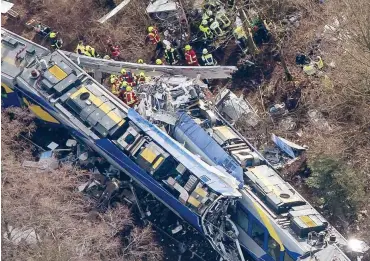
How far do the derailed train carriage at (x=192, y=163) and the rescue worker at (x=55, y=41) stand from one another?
7.08 feet

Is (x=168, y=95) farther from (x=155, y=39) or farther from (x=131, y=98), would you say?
(x=155, y=39)

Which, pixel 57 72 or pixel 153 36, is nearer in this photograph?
pixel 57 72

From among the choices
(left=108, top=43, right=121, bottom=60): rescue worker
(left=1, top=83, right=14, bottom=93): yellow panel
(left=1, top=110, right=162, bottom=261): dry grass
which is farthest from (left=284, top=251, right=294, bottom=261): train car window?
(left=1, top=83, right=14, bottom=93): yellow panel

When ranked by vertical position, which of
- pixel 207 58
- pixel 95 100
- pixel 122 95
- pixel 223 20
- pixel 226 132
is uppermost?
pixel 223 20

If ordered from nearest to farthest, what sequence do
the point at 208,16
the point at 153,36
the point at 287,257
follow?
the point at 287,257
the point at 153,36
the point at 208,16

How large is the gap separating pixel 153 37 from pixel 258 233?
9.32 m

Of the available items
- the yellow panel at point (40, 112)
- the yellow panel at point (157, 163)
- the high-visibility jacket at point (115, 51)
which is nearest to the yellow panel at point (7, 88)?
the yellow panel at point (40, 112)

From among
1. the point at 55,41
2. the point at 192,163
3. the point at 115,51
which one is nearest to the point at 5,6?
the point at 55,41

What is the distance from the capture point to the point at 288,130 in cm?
2042

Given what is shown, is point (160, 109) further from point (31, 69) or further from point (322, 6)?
point (322, 6)

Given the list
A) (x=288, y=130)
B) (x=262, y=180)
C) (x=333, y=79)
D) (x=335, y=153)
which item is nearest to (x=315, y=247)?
(x=262, y=180)

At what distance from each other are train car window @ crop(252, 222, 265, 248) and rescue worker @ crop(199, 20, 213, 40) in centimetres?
861

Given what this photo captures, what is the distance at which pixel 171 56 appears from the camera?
2200 centimetres

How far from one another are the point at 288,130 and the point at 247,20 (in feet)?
15.6
